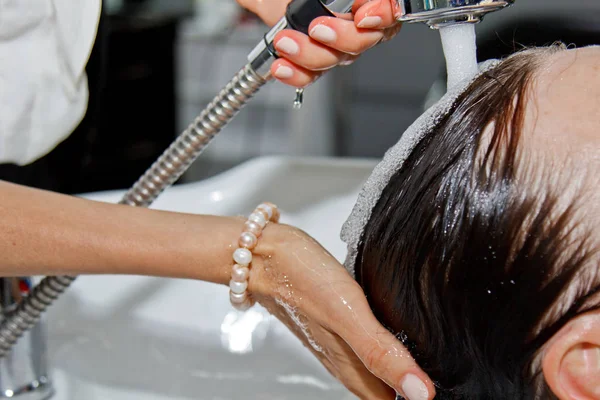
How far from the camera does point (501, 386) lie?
1.81ft

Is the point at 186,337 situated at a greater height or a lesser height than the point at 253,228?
lesser

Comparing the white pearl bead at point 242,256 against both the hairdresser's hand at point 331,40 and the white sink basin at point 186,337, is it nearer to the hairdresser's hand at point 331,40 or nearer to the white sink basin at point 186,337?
the hairdresser's hand at point 331,40

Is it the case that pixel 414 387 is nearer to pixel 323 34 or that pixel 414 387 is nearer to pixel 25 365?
pixel 323 34

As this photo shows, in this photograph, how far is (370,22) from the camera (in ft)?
2.00

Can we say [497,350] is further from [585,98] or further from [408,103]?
[408,103]

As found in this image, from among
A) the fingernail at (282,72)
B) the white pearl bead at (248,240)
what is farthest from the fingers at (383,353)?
the fingernail at (282,72)

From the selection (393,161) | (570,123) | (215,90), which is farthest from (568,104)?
(215,90)

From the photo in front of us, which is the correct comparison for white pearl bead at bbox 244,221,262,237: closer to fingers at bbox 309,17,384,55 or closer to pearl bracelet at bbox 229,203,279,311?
pearl bracelet at bbox 229,203,279,311

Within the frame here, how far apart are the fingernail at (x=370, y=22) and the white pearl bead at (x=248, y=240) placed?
0.20m

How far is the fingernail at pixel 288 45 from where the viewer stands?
0.62 metres

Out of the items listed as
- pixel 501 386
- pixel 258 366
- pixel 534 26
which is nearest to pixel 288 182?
pixel 258 366

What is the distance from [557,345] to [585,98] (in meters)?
0.17

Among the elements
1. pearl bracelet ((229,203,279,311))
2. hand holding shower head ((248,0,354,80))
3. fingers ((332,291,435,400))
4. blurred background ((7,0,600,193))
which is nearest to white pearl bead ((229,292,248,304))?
pearl bracelet ((229,203,279,311))

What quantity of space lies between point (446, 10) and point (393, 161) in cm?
13
